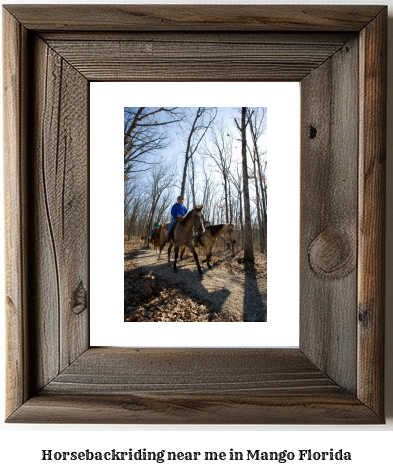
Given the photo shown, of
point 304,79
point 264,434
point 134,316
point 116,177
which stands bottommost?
point 264,434

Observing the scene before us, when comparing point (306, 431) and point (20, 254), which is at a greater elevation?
point (20, 254)

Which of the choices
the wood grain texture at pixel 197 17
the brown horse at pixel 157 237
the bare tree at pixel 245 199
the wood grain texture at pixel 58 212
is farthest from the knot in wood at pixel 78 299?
the wood grain texture at pixel 197 17

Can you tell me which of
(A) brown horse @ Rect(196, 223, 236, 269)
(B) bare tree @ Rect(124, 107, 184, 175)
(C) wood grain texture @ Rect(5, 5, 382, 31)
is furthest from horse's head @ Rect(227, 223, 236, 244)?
(C) wood grain texture @ Rect(5, 5, 382, 31)

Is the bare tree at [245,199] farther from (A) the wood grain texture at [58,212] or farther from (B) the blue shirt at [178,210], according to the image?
(A) the wood grain texture at [58,212]

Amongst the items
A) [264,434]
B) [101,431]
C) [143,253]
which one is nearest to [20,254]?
[143,253]

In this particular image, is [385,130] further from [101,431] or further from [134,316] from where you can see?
[101,431]

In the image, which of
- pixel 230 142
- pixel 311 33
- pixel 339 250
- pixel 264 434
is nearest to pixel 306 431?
pixel 264 434
